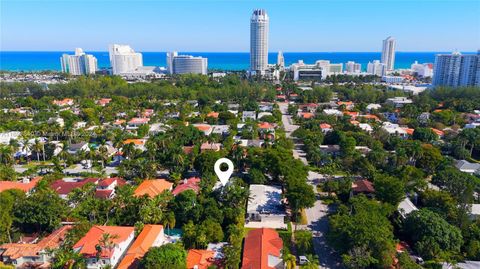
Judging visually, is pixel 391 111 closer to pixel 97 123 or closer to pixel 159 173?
pixel 159 173

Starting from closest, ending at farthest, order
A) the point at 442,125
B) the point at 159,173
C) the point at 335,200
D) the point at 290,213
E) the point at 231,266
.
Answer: the point at 231,266, the point at 290,213, the point at 335,200, the point at 159,173, the point at 442,125

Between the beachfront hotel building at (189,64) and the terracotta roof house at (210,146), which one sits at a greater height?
the beachfront hotel building at (189,64)

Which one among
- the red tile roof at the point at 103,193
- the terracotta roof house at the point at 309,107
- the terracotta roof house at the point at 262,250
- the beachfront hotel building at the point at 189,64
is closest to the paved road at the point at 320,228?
the terracotta roof house at the point at 262,250

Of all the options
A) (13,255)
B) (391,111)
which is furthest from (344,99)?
(13,255)

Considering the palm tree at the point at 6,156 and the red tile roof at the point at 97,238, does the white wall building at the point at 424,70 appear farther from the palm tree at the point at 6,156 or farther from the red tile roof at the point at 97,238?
the red tile roof at the point at 97,238

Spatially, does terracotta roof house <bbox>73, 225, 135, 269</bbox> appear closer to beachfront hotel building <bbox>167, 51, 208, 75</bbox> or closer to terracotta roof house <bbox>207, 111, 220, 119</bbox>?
terracotta roof house <bbox>207, 111, 220, 119</bbox>

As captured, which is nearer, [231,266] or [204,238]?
[231,266]

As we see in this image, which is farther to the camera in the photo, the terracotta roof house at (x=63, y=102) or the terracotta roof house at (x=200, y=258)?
the terracotta roof house at (x=63, y=102)

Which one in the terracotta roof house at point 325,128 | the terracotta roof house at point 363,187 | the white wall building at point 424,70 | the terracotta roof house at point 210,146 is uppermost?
the white wall building at point 424,70
